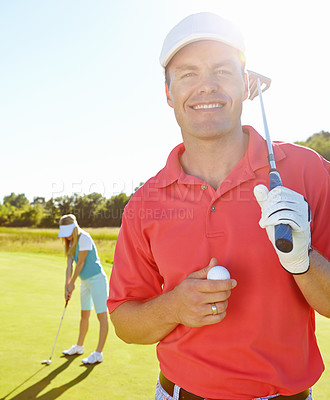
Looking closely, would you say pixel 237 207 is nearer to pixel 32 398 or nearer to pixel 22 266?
pixel 32 398

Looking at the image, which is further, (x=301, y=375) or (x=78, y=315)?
(x=78, y=315)

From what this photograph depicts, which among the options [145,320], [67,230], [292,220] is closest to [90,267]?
[67,230]

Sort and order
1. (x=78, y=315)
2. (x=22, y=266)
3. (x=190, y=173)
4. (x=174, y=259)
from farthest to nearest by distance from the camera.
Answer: (x=22, y=266), (x=78, y=315), (x=190, y=173), (x=174, y=259)

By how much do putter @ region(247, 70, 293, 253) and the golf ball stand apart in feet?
0.74

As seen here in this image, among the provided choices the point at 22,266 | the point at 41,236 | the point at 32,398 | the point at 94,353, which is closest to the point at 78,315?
the point at 94,353

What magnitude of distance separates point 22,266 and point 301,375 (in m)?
11.3

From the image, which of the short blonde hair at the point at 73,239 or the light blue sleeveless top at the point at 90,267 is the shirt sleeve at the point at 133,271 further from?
the short blonde hair at the point at 73,239

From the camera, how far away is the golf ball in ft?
4.33

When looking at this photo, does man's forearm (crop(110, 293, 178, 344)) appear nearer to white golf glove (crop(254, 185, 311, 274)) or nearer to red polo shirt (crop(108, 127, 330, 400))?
red polo shirt (crop(108, 127, 330, 400))

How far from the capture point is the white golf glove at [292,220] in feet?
3.84

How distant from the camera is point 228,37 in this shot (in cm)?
159

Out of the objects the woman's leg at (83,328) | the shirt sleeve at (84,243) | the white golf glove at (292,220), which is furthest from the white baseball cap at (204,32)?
the woman's leg at (83,328)

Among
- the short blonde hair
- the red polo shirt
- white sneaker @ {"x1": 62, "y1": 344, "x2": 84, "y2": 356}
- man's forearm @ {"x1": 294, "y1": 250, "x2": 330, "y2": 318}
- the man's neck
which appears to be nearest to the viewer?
man's forearm @ {"x1": 294, "y1": 250, "x2": 330, "y2": 318}

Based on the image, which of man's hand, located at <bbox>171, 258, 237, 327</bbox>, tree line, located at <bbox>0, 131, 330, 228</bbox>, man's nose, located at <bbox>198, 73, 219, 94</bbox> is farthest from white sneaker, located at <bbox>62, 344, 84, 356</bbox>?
tree line, located at <bbox>0, 131, 330, 228</bbox>
